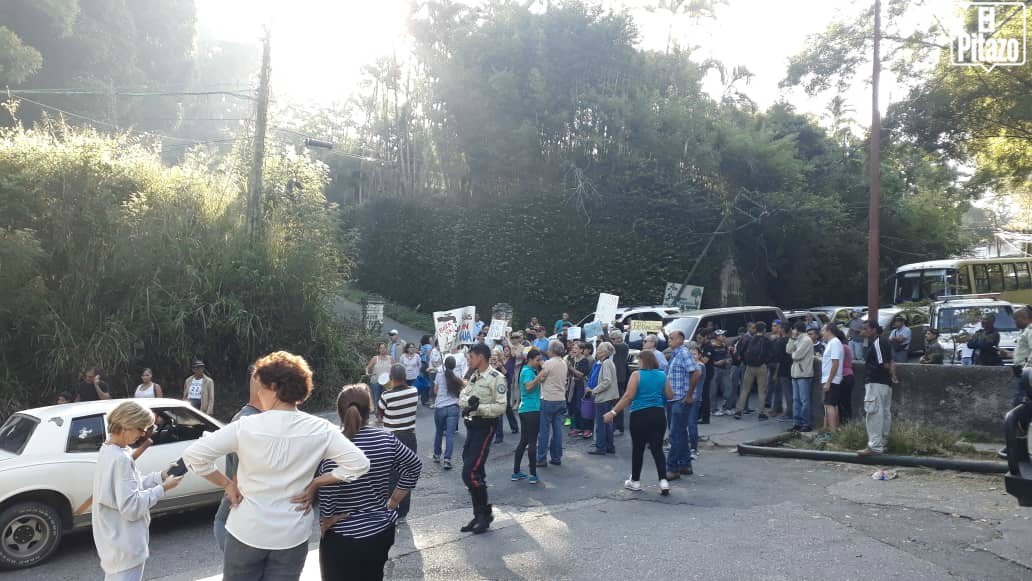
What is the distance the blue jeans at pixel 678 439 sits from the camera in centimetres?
955

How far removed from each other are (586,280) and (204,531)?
819 inches

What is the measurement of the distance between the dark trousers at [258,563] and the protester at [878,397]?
8370 millimetres

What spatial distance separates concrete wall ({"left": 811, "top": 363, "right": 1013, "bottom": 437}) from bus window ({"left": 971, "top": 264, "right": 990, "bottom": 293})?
691 inches

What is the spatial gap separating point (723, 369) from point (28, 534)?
39.4 feet

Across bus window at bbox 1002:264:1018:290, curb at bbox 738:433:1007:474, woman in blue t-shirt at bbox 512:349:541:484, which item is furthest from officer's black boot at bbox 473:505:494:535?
bus window at bbox 1002:264:1018:290

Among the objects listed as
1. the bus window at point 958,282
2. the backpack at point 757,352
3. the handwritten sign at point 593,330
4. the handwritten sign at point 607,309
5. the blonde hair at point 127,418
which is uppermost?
the bus window at point 958,282

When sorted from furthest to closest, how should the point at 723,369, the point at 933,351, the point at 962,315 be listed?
the point at 962,315
the point at 933,351
the point at 723,369

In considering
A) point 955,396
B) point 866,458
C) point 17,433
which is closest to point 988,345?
point 955,396

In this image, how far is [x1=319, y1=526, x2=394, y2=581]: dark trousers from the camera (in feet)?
12.9

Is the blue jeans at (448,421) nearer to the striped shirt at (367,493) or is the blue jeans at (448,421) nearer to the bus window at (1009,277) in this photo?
the striped shirt at (367,493)

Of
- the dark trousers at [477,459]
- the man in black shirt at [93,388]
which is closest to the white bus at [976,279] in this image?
the dark trousers at [477,459]

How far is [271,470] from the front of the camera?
3.57 meters

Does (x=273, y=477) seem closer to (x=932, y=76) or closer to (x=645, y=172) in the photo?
(x=932, y=76)

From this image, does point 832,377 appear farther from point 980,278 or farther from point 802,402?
point 980,278
